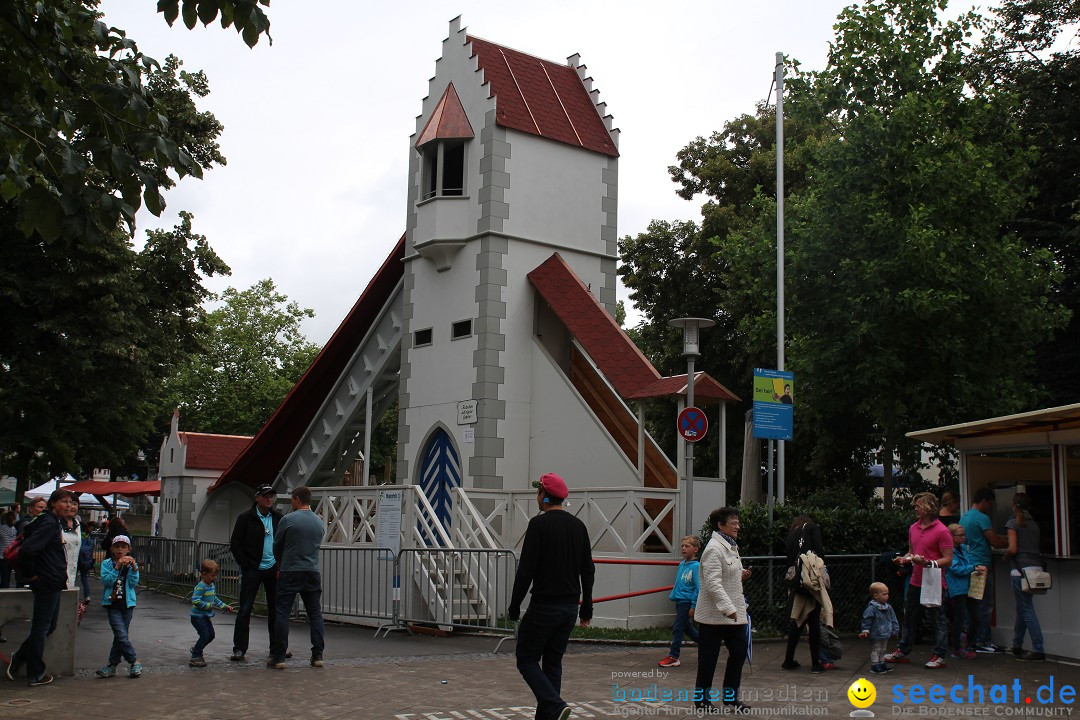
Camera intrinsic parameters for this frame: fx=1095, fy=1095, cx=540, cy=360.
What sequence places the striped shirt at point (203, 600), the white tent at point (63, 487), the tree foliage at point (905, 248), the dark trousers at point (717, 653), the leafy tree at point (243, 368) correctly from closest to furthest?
1. the dark trousers at point (717, 653)
2. the striped shirt at point (203, 600)
3. the tree foliage at point (905, 248)
4. the white tent at point (63, 487)
5. the leafy tree at point (243, 368)

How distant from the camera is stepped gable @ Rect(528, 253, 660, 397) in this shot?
17609 mm

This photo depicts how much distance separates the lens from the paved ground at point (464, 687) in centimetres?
927

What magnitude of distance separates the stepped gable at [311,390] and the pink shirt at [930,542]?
13.7 meters

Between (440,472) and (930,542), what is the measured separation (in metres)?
10.6

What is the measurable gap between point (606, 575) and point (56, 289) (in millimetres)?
12617

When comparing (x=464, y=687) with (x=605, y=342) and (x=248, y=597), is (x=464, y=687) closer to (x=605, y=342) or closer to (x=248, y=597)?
(x=248, y=597)

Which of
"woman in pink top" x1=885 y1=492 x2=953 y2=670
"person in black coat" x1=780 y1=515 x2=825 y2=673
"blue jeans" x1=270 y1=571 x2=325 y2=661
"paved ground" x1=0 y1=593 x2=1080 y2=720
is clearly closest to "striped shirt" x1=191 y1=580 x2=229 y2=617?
"paved ground" x1=0 y1=593 x2=1080 y2=720

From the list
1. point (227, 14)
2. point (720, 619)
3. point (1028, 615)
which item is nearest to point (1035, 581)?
point (1028, 615)

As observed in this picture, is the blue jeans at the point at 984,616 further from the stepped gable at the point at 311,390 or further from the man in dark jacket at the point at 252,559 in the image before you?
the stepped gable at the point at 311,390

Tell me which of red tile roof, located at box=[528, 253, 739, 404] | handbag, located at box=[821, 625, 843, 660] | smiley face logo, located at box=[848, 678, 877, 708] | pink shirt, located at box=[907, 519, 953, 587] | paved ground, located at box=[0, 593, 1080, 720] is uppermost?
red tile roof, located at box=[528, 253, 739, 404]

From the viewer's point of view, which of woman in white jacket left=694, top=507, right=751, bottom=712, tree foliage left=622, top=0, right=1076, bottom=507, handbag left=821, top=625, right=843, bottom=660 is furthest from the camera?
tree foliage left=622, top=0, right=1076, bottom=507

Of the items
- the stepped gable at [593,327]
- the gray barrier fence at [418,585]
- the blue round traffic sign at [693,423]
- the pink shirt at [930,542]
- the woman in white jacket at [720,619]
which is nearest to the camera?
the woman in white jacket at [720,619]

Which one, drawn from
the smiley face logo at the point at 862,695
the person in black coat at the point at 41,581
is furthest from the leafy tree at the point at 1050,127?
the person in black coat at the point at 41,581

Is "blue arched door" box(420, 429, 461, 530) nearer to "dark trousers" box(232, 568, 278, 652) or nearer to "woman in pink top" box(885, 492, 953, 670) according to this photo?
"dark trousers" box(232, 568, 278, 652)
